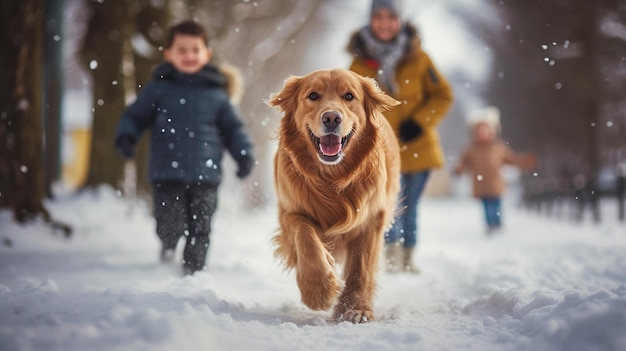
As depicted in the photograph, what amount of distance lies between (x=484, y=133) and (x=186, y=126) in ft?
20.5

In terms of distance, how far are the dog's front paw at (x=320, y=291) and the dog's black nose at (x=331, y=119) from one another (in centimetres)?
79

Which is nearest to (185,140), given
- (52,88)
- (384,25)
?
(384,25)

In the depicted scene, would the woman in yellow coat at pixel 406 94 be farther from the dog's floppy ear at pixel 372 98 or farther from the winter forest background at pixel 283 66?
the dog's floppy ear at pixel 372 98

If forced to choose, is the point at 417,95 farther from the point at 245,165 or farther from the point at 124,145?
the point at 124,145

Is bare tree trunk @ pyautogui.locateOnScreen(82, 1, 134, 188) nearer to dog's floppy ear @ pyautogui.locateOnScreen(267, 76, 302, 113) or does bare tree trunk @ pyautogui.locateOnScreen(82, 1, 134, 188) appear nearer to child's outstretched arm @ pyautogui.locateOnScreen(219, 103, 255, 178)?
child's outstretched arm @ pyautogui.locateOnScreen(219, 103, 255, 178)

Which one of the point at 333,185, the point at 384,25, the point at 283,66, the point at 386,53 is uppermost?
the point at 283,66

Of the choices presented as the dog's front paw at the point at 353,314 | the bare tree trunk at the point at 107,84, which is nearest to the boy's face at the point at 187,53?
the dog's front paw at the point at 353,314

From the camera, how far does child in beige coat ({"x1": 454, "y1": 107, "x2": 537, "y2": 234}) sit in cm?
873

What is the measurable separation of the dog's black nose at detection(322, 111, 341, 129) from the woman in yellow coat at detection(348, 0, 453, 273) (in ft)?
4.75

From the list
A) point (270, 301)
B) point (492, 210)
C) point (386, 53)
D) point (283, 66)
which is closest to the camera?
point (270, 301)

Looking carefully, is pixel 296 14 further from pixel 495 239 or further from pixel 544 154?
pixel 544 154

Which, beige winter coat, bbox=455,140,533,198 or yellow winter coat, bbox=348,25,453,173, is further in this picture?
beige winter coat, bbox=455,140,533,198

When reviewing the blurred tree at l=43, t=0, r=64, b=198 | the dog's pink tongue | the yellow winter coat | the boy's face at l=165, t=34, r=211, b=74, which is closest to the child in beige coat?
the yellow winter coat

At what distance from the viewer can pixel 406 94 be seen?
4551 mm
